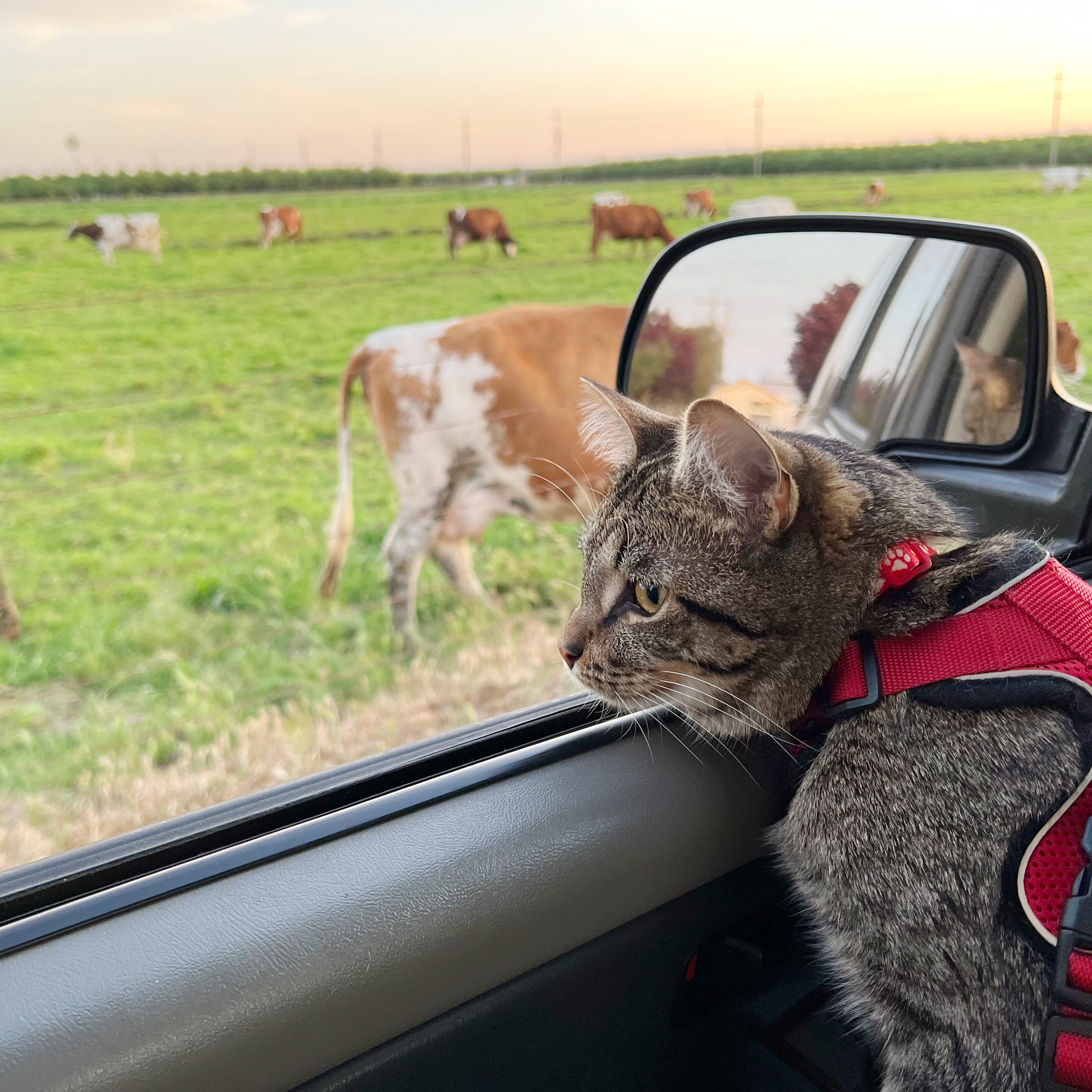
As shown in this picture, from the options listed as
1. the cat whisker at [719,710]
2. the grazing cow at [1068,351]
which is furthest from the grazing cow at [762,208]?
the cat whisker at [719,710]

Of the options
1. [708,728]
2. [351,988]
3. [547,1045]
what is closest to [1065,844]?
[708,728]

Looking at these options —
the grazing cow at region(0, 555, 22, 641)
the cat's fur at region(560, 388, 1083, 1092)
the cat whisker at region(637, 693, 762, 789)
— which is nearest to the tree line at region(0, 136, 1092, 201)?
the grazing cow at region(0, 555, 22, 641)

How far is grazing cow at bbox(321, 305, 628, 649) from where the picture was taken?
333 cm

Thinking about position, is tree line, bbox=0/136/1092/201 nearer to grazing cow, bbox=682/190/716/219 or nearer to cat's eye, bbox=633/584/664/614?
grazing cow, bbox=682/190/716/219

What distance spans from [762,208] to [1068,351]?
34.3 inches

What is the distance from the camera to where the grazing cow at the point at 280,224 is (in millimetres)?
3746

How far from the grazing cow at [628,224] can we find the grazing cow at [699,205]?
286mm

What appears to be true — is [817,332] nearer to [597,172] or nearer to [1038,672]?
[1038,672]

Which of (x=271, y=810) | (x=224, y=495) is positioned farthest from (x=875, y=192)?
(x=271, y=810)

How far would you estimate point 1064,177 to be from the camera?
346 cm

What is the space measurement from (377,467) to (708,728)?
8.05ft

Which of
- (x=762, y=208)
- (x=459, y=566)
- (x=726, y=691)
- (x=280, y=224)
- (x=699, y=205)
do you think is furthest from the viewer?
(x=280, y=224)

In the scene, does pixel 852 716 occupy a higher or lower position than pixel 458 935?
higher

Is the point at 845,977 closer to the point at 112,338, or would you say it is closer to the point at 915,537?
the point at 915,537
